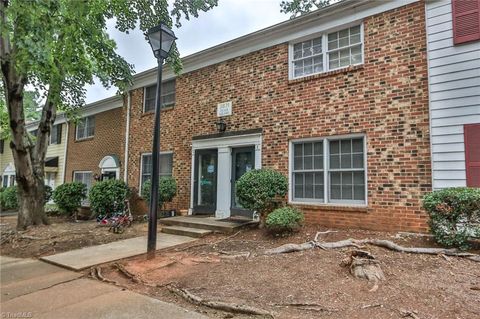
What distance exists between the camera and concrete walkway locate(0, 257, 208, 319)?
3.67 metres

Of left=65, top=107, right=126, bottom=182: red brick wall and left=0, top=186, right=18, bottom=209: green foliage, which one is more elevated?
left=65, top=107, right=126, bottom=182: red brick wall

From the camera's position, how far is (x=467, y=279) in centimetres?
411

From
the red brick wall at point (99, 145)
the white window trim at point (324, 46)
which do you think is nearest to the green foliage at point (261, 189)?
the white window trim at point (324, 46)

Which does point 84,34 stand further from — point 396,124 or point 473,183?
point 473,183

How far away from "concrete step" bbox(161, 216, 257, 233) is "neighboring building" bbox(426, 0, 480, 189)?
4.44 m

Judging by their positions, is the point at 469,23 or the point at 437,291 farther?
the point at 469,23

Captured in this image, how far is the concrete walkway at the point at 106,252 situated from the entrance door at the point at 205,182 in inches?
87.5

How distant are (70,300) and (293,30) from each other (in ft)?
25.2

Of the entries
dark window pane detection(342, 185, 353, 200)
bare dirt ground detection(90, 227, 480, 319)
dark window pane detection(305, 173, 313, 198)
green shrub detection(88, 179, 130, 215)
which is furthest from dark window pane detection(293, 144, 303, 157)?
green shrub detection(88, 179, 130, 215)

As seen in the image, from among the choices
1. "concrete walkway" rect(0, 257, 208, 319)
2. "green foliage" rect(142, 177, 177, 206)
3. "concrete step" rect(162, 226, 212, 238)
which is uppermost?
"green foliage" rect(142, 177, 177, 206)

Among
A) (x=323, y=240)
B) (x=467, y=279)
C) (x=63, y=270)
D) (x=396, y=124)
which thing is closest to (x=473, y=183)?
(x=396, y=124)

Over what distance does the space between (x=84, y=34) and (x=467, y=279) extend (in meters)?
8.63

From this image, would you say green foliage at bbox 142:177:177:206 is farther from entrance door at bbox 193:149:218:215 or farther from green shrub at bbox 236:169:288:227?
green shrub at bbox 236:169:288:227

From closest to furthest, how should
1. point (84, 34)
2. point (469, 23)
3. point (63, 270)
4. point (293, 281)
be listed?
point (293, 281) < point (63, 270) < point (469, 23) < point (84, 34)
